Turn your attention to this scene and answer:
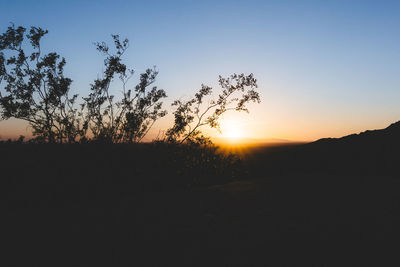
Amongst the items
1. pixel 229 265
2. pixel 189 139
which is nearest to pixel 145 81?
pixel 189 139

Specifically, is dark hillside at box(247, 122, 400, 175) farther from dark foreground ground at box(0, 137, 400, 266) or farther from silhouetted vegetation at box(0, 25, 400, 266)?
dark foreground ground at box(0, 137, 400, 266)

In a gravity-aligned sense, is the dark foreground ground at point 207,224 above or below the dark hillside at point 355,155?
below

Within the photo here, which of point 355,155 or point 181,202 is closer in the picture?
point 181,202

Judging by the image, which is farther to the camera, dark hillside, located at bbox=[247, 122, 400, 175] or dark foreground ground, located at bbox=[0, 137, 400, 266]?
dark hillside, located at bbox=[247, 122, 400, 175]

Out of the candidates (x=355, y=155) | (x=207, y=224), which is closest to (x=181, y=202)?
(x=207, y=224)

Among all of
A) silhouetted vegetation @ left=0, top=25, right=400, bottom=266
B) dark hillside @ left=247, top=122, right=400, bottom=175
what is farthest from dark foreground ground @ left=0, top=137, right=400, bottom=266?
dark hillside @ left=247, top=122, right=400, bottom=175

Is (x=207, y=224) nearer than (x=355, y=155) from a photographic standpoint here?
Yes

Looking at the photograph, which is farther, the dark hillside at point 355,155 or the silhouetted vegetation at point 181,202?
the dark hillside at point 355,155

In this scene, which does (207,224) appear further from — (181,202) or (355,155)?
(355,155)

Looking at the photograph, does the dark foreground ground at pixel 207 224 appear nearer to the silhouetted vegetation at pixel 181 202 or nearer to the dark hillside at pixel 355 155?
the silhouetted vegetation at pixel 181 202

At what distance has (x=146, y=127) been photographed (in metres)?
15.3

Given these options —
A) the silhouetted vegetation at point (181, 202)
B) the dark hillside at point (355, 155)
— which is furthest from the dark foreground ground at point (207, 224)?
the dark hillside at point (355, 155)

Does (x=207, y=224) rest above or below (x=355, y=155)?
below

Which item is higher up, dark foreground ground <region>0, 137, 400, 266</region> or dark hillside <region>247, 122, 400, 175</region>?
dark hillside <region>247, 122, 400, 175</region>
